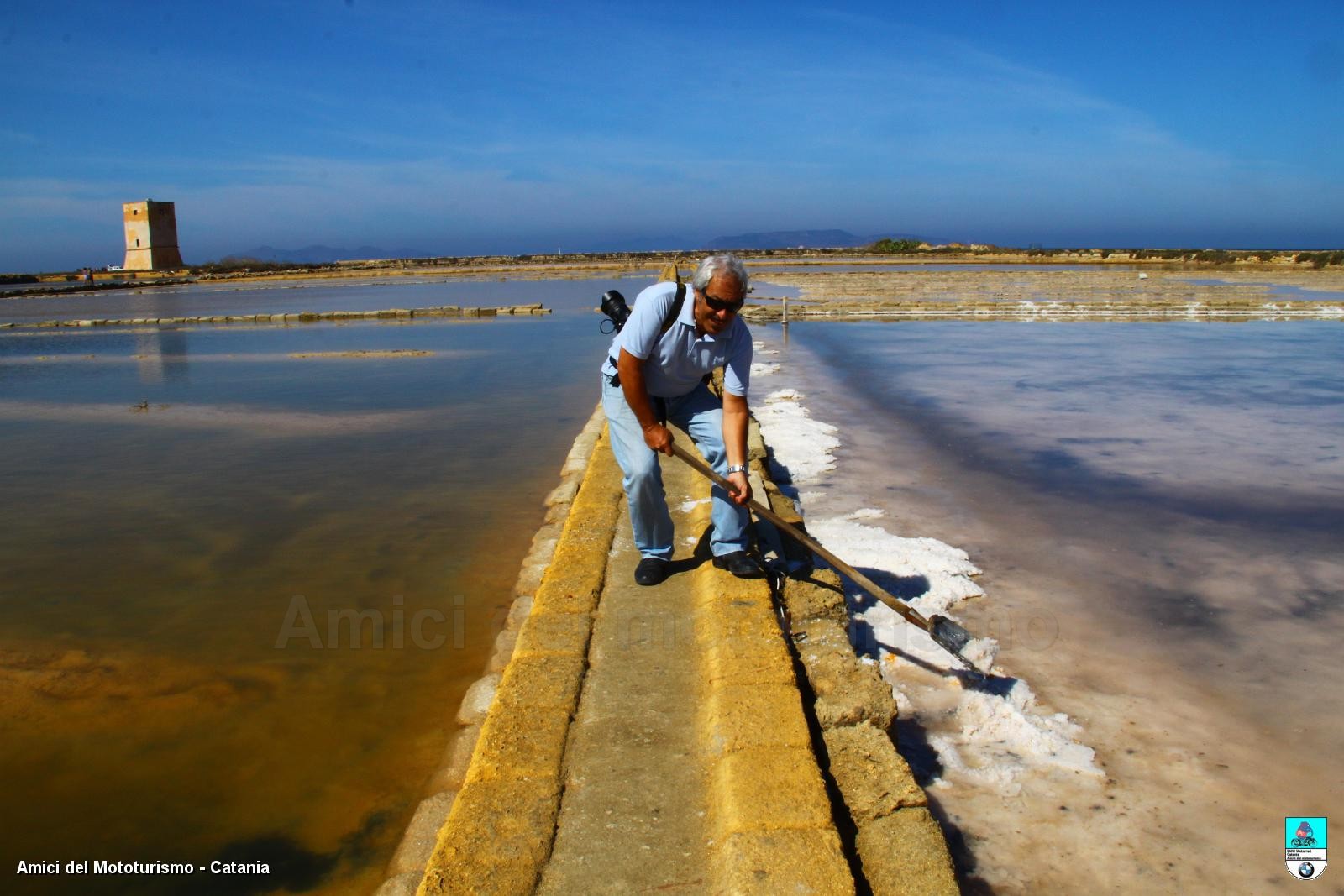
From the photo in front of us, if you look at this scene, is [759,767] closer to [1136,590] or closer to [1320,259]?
[1136,590]

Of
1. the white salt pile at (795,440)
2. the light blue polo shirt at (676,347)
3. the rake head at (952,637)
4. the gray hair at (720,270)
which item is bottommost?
the rake head at (952,637)

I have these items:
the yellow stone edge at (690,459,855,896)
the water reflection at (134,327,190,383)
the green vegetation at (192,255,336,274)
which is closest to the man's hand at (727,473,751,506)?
the yellow stone edge at (690,459,855,896)

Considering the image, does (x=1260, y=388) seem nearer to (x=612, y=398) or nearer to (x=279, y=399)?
(x=612, y=398)

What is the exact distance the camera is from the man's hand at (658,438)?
354 cm

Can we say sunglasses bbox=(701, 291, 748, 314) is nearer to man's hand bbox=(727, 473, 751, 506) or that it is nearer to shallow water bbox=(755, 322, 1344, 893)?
man's hand bbox=(727, 473, 751, 506)

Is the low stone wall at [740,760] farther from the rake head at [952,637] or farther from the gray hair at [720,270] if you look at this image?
the gray hair at [720,270]

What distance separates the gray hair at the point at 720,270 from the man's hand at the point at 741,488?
2.22ft

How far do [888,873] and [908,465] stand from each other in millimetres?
4871

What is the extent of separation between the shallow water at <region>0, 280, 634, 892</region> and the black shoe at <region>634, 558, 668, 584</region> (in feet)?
2.68

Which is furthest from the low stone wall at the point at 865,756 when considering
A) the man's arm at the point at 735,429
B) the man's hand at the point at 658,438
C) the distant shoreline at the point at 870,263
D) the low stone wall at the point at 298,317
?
the distant shoreline at the point at 870,263

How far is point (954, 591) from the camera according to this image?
14.4ft

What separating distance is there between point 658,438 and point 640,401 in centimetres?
15

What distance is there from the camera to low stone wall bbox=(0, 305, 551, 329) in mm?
22300

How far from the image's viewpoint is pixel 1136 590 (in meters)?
4.44
